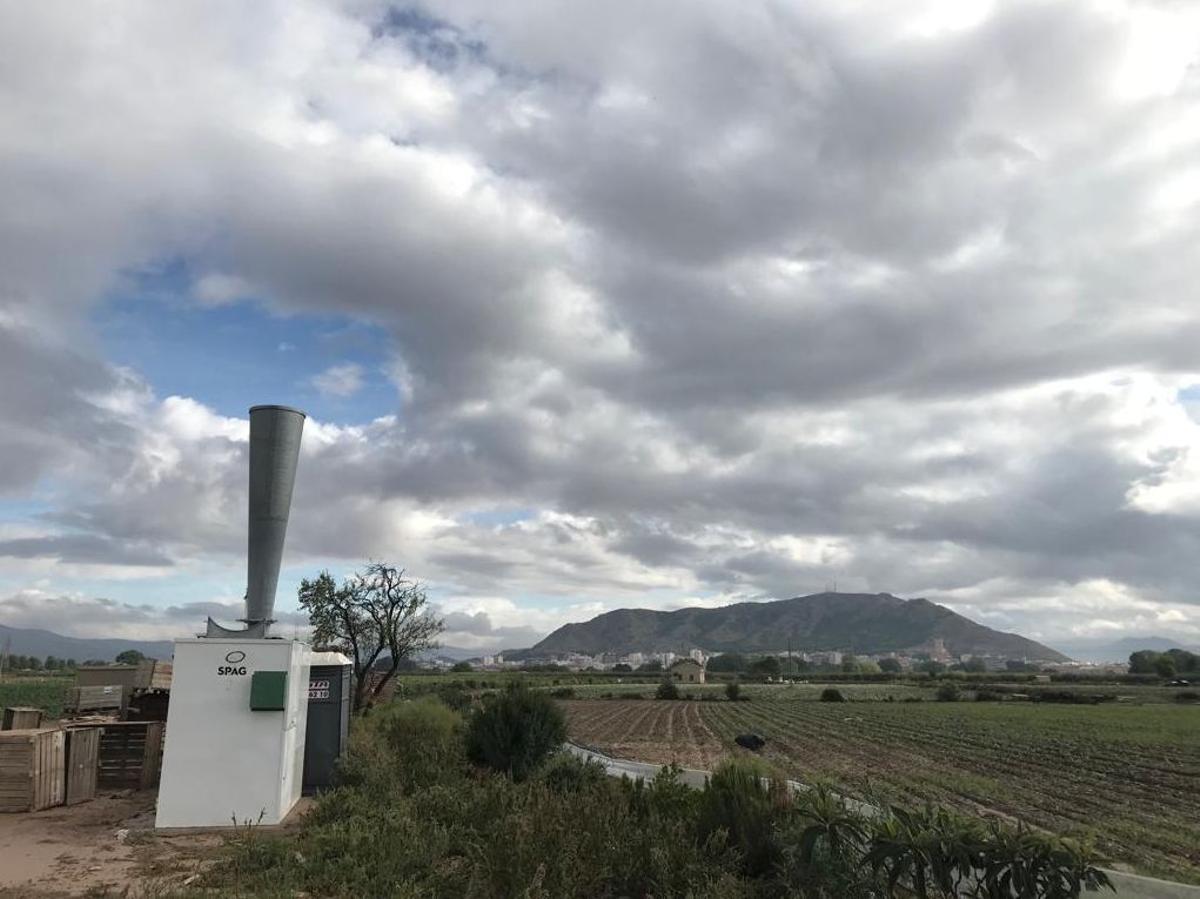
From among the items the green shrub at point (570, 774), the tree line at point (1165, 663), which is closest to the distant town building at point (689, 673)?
the tree line at point (1165, 663)

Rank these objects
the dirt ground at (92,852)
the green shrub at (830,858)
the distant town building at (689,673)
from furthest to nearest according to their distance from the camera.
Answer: the distant town building at (689,673) < the dirt ground at (92,852) < the green shrub at (830,858)

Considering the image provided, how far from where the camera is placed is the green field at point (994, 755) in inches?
758

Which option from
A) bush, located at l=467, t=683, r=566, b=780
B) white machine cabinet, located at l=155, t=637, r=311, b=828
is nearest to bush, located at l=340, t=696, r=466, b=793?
bush, located at l=467, t=683, r=566, b=780

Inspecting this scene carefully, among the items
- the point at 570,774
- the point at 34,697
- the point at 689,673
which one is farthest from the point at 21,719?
the point at 689,673

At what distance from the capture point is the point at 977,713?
65250 millimetres

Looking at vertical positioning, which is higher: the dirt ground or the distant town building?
the dirt ground

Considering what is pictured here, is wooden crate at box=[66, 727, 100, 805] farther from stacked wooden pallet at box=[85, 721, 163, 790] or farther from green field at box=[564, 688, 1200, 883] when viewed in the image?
green field at box=[564, 688, 1200, 883]

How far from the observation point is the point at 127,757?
15.9 metres

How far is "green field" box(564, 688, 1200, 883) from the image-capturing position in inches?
758

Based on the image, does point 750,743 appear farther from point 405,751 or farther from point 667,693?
point 667,693

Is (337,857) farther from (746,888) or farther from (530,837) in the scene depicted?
(746,888)

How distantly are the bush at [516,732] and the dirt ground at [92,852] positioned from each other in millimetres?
5394

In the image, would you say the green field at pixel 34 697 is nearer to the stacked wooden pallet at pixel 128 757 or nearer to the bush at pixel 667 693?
the stacked wooden pallet at pixel 128 757

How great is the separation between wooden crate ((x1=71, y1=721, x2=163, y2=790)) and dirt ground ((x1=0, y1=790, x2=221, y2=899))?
1.71m
